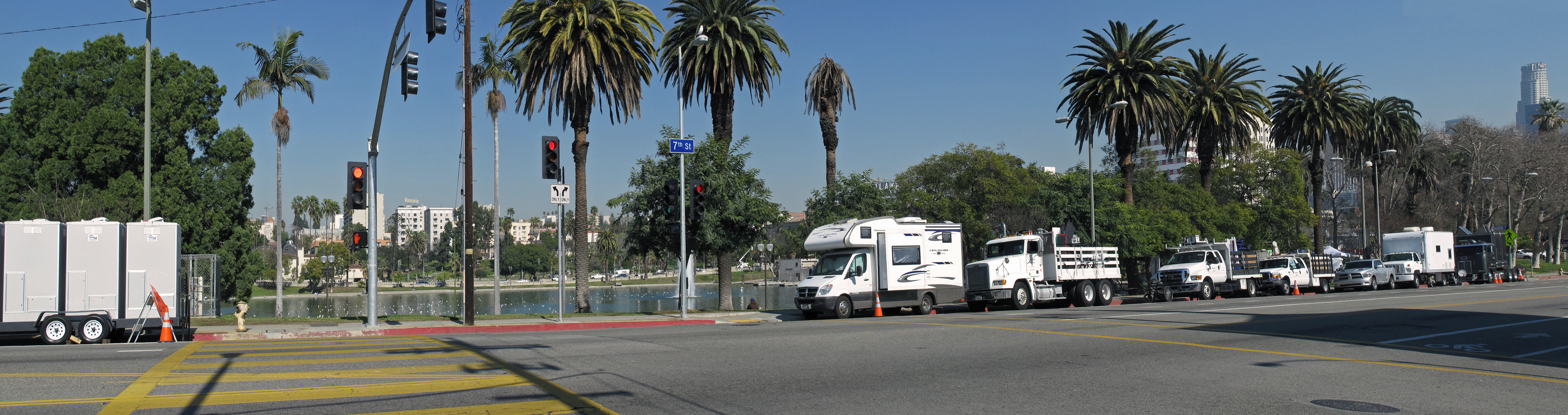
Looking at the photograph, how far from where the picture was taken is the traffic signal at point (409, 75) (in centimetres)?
1991

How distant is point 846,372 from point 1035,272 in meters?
17.9

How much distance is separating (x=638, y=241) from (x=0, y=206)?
77.9 ft

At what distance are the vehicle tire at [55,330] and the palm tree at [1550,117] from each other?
97.2 m

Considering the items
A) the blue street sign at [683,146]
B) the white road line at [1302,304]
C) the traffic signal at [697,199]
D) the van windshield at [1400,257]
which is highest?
the blue street sign at [683,146]

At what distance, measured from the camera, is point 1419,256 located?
42719 mm

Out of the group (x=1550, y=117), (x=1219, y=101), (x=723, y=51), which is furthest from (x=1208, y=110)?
(x=1550, y=117)

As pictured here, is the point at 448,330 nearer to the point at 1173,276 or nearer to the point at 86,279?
the point at 86,279

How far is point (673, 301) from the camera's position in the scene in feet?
257

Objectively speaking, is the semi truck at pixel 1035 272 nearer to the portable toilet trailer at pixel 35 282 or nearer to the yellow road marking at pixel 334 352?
the yellow road marking at pixel 334 352

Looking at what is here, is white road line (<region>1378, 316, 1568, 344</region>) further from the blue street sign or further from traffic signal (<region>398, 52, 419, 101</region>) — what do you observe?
traffic signal (<region>398, 52, 419, 101</region>)

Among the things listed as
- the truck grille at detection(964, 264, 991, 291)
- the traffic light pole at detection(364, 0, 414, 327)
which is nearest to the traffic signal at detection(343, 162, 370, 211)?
the traffic light pole at detection(364, 0, 414, 327)

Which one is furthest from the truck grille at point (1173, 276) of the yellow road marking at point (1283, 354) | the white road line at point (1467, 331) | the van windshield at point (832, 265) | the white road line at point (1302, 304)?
the yellow road marking at point (1283, 354)

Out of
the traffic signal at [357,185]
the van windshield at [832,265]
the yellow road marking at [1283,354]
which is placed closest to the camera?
the yellow road marking at [1283,354]

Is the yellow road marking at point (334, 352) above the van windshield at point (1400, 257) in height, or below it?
below
